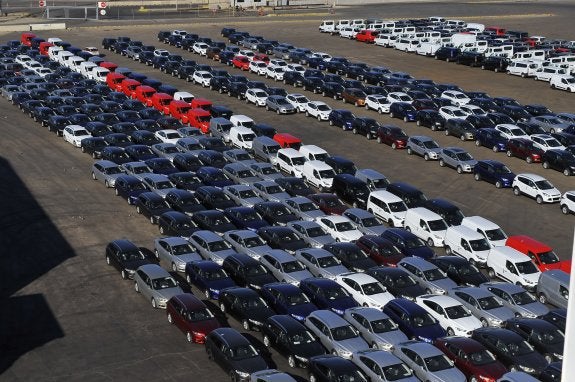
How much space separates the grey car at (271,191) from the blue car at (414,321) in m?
14.5

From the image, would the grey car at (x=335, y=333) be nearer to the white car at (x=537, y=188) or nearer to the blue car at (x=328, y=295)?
the blue car at (x=328, y=295)

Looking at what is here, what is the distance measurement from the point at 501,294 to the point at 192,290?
1239cm

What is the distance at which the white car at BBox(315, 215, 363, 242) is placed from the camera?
144 feet

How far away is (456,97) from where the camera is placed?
72562mm

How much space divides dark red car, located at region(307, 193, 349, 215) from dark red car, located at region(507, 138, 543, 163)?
15.6 meters

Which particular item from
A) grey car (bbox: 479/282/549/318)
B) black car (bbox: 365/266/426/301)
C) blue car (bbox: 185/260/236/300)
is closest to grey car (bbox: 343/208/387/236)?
black car (bbox: 365/266/426/301)

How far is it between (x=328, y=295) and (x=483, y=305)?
592 cm

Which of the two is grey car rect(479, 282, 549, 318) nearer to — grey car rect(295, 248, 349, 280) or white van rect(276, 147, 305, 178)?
grey car rect(295, 248, 349, 280)

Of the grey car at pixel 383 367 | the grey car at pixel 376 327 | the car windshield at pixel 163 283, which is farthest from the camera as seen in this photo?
the car windshield at pixel 163 283

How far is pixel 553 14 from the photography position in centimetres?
13088

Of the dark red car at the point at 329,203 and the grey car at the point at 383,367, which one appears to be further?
the dark red car at the point at 329,203

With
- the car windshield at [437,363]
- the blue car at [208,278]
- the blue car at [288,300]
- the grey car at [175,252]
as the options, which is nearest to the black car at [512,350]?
the car windshield at [437,363]

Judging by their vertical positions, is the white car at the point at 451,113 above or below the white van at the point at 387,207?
above

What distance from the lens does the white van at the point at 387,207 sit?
153ft
